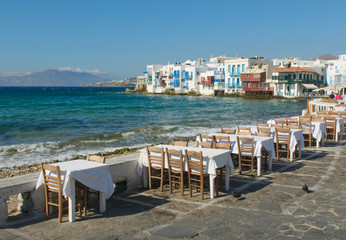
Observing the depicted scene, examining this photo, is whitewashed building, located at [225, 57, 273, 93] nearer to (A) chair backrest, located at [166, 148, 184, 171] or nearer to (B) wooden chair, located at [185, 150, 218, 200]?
(A) chair backrest, located at [166, 148, 184, 171]

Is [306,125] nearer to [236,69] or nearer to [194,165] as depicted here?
[194,165]

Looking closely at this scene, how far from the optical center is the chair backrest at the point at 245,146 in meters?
9.16

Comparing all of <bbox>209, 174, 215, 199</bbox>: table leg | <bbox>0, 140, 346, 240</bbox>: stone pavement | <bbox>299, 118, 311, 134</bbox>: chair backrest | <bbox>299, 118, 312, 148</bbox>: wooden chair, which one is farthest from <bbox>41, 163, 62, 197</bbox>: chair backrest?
<bbox>299, 118, 311, 134</bbox>: chair backrest

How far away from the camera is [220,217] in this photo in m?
5.83

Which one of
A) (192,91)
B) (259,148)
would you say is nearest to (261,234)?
(259,148)

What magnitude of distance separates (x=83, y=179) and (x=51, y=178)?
0.54 metres

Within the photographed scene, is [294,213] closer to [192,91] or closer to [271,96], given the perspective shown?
[271,96]

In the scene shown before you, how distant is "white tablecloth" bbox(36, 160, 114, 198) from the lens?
225 inches

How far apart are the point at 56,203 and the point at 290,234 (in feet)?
13.2

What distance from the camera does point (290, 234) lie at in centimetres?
506

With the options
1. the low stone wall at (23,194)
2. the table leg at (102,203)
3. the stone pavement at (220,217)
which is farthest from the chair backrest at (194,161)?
the table leg at (102,203)

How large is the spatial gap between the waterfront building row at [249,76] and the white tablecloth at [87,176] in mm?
54985

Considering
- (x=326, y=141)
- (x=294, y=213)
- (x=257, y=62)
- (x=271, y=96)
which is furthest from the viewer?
(x=257, y=62)

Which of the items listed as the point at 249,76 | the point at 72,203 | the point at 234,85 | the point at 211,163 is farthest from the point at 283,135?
the point at 234,85
